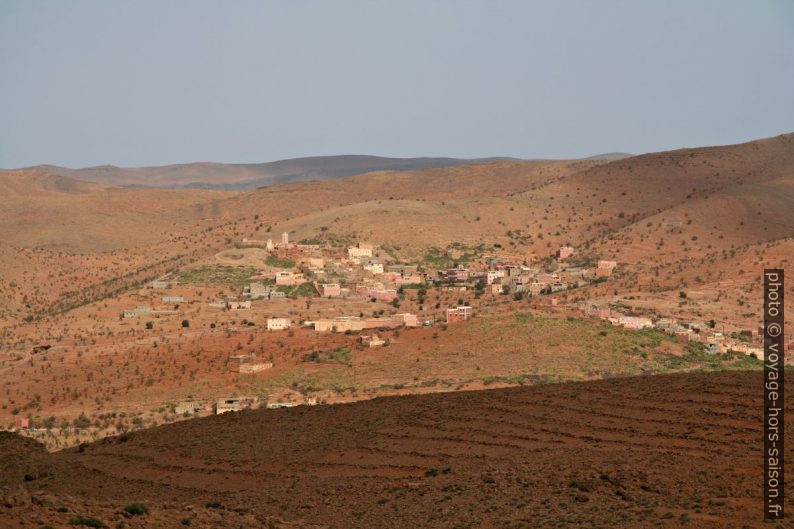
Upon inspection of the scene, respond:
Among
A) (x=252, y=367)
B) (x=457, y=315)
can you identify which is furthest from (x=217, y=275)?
(x=252, y=367)

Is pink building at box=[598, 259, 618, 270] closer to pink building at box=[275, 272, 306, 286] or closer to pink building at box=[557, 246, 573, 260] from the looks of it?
pink building at box=[557, 246, 573, 260]

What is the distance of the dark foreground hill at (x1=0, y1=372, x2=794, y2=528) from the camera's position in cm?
1559

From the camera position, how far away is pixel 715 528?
14.0m

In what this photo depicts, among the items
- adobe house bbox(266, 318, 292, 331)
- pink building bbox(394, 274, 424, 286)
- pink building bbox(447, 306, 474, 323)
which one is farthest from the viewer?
pink building bbox(394, 274, 424, 286)

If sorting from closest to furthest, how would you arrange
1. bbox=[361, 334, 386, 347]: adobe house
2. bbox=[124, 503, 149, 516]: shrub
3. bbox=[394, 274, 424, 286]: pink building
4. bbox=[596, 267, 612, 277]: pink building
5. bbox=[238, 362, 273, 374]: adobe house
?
1. bbox=[124, 503, 149, 516]: shrub
2. bbox=[238, 362, 273, 374]: adobe house
3. bbox=[361, 334, 386, 347]: adobe house
4. bbox=[596, 267, 612, 277]: pink building
5. bbox=[394, 274, 424, 286]: pink building

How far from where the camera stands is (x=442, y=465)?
19.6 meters

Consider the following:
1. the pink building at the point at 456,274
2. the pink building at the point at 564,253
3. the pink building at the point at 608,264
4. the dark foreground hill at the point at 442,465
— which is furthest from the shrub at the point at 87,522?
the pink building at the point at 564,253

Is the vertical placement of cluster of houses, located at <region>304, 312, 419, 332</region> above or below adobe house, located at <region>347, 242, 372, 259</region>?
below

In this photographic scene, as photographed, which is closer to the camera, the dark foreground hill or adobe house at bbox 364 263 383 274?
the dark foreground hill

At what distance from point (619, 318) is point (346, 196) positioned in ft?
215

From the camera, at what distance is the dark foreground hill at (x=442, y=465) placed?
15.6 m

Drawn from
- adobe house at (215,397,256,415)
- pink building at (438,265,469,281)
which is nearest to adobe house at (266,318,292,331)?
adobe house at (215,397,256,415)

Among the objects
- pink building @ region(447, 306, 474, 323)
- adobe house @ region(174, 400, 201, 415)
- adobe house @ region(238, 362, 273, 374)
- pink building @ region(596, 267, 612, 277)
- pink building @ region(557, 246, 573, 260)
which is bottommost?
adobe house @ region(174, 400, 201, 415)

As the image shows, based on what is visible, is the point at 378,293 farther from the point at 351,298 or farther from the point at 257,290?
the point at 257,290
